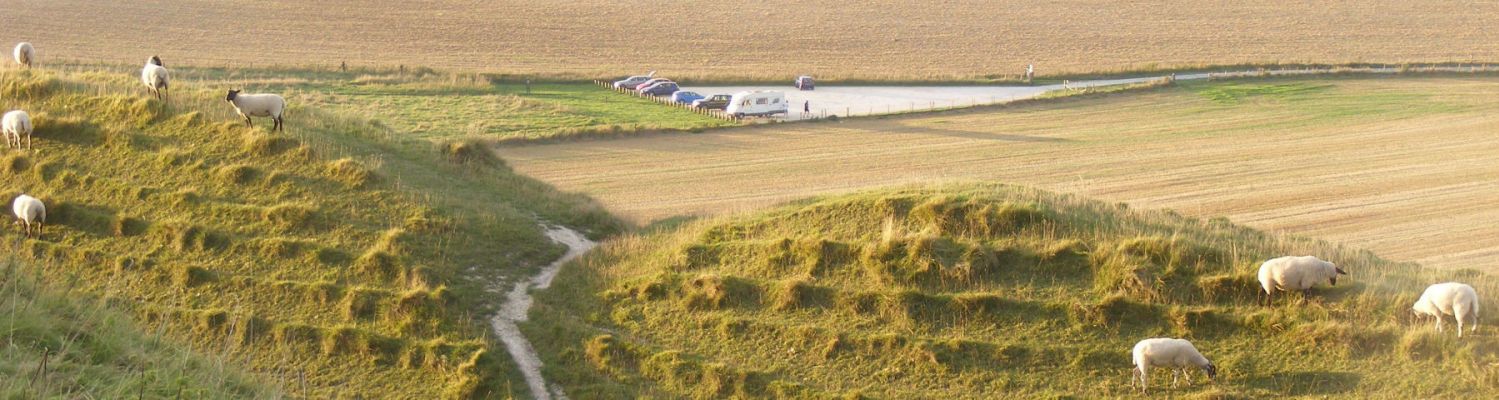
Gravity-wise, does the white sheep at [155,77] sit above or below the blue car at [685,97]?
above

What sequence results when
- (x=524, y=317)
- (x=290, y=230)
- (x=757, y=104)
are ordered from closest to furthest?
(x=524, y=317) < (x=290, y=230) < (x=757, y=104)

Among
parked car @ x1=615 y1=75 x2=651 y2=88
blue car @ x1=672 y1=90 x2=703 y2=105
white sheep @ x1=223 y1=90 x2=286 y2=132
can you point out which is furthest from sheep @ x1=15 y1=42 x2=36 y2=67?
Result: parked car @ x1=615 y1=75 x2=651 y2=88

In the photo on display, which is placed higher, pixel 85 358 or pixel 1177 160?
pixel 85 358

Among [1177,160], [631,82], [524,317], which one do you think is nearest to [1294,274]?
[524,317]

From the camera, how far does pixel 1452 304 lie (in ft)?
72.8

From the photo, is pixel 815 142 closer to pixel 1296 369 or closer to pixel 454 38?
pixel 1296 369

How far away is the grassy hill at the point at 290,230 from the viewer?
82.5 ft

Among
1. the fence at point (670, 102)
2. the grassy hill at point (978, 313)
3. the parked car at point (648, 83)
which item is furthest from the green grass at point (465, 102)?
the grassy hill at point (978, 313)

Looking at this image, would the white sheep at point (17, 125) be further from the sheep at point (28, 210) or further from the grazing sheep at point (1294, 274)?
the grazing sheep at point (1294, 274)

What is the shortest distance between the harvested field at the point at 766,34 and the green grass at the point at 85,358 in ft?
241

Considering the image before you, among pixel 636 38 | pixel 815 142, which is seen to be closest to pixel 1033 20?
pixel 636 38

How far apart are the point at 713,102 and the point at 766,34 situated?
42635 millimetres

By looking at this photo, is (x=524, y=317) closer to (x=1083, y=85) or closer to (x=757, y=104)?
(x=757, y=104)

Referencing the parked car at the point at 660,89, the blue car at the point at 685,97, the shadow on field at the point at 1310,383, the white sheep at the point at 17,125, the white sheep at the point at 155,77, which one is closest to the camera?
the shadow on field at the point at 1310,383
